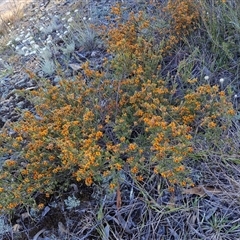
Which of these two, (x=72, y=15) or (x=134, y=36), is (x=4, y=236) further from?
(x=72, y=15)

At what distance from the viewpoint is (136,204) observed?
234 cm

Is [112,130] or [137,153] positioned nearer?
[137,153]

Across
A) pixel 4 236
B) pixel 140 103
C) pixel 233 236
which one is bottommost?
pixel 233 236

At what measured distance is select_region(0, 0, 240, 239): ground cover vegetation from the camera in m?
2.20

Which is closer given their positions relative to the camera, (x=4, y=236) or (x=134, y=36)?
(x=4, y=236)

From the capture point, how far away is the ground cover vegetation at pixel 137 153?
7.22 ft

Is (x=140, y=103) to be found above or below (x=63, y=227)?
above

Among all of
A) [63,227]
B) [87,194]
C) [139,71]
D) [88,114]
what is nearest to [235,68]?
[139,71]

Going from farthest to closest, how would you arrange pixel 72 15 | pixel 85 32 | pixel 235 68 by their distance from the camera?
pixel 72 15
pixel 85 32
pixel 235 68

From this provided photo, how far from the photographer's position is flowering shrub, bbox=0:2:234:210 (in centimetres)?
222

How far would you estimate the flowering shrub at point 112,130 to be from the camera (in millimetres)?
2225

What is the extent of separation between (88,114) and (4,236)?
0.96m

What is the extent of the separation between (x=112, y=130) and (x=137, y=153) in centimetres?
28

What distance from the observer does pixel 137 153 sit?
238cm
